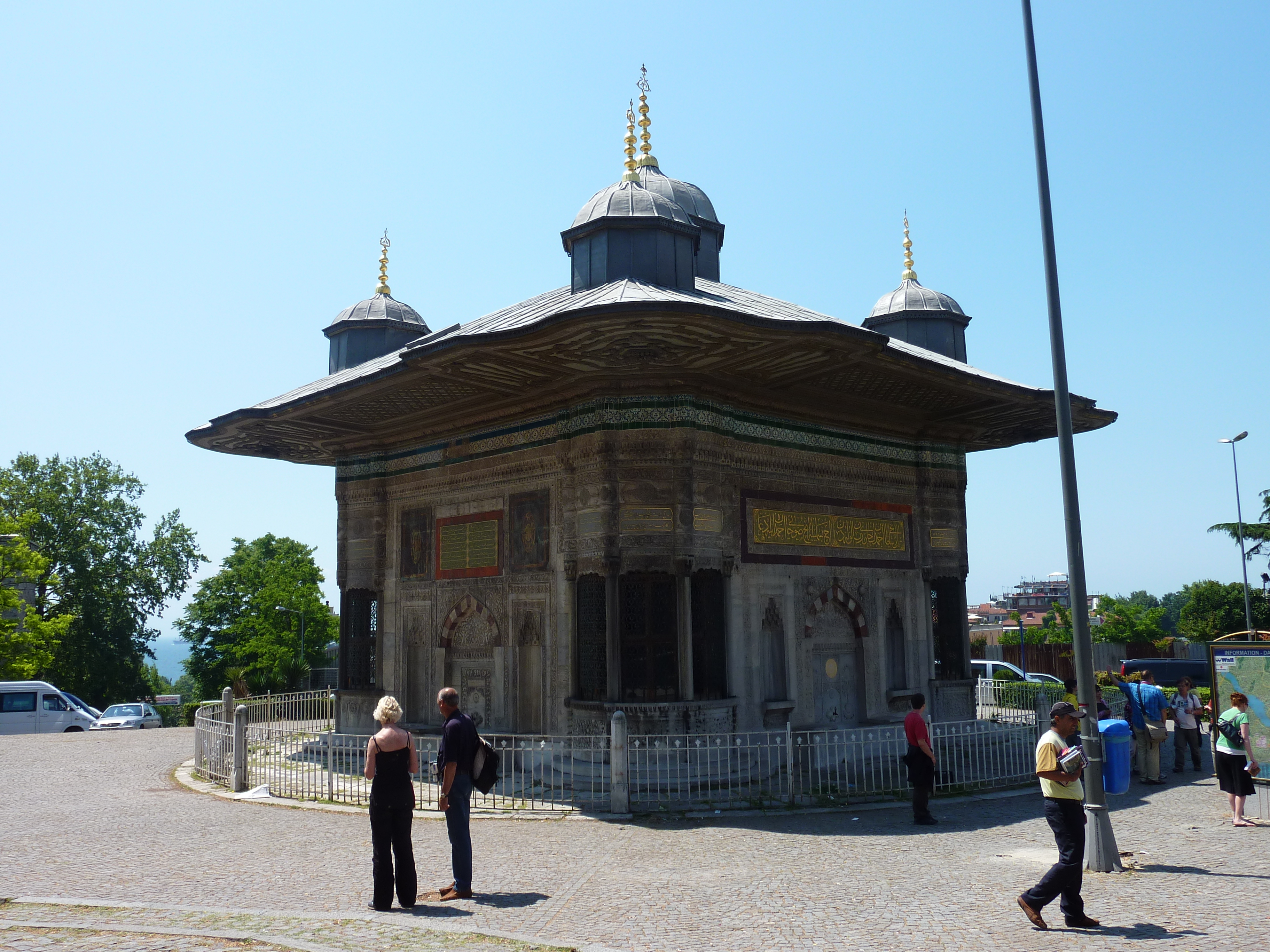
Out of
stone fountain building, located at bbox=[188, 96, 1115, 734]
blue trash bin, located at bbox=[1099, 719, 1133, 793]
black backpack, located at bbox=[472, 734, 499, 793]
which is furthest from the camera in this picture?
stone fountain building, located at bbox=[188, 96, 1115, 734]

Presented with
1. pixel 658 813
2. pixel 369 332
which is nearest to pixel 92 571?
pixel 369 332

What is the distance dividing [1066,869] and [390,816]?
4177mm

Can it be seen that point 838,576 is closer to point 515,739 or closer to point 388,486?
point 515,739

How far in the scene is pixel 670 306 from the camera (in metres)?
9.98

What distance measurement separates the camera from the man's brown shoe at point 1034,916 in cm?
564

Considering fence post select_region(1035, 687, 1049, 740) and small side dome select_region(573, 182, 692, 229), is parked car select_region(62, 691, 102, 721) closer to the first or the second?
small side dome select_region(573, 182, 692, 229)

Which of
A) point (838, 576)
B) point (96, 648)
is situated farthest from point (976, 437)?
point (96, 648)

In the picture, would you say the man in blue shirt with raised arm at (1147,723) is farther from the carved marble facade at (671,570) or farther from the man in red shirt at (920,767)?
the man in red shirt at (920,767)

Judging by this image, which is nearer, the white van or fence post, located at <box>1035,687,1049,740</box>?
fence post, located at <box>1035,687,1049,740</box>

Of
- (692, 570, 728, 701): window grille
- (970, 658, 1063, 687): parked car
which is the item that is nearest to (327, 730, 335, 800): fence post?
(692, 570, 728, 701): window grille

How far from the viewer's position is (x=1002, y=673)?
2572cm

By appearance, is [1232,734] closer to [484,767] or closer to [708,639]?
[708,639]

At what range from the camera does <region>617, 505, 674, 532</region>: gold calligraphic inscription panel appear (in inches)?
462

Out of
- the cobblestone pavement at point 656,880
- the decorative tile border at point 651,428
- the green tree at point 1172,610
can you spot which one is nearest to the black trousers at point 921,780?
the cobblestone pavement at point 656,880
